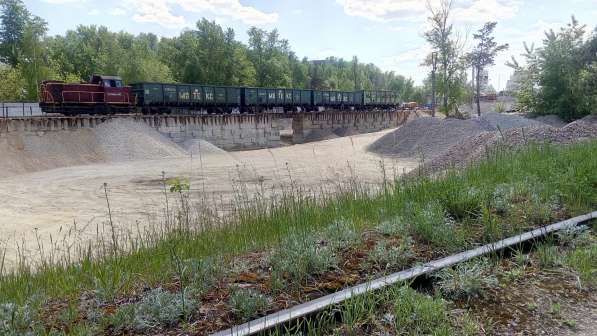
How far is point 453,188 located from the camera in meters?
5.50

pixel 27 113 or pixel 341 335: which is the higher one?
pixel 27 113

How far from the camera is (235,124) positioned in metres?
39.7

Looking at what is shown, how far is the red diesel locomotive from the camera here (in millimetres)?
29141

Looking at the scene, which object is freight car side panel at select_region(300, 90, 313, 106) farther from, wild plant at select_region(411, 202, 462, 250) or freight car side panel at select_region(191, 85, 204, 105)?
wild plant at select_region(411, 202, 462, 250)

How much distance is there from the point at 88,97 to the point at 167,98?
257 inches

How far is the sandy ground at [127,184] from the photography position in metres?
13.4

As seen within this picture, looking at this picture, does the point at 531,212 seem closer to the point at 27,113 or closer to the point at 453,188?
the point at 453,188

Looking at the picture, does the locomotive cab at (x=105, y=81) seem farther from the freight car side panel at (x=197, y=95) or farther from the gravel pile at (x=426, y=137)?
the gravel pile at (x=426, y=137)

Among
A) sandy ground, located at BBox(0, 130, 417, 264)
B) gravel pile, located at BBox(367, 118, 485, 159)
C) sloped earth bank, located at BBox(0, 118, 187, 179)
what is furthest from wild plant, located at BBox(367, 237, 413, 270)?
sloped earth bank, located at BBox(0, 118, 187, 179)

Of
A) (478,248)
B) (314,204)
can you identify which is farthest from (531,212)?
(314,204)

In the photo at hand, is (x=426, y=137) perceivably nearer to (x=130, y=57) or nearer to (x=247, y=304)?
(x=247, y=304)

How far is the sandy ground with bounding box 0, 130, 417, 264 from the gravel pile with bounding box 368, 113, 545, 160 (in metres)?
1.76

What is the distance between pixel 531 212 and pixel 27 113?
37194mm

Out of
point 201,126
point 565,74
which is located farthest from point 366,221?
point 201,126
